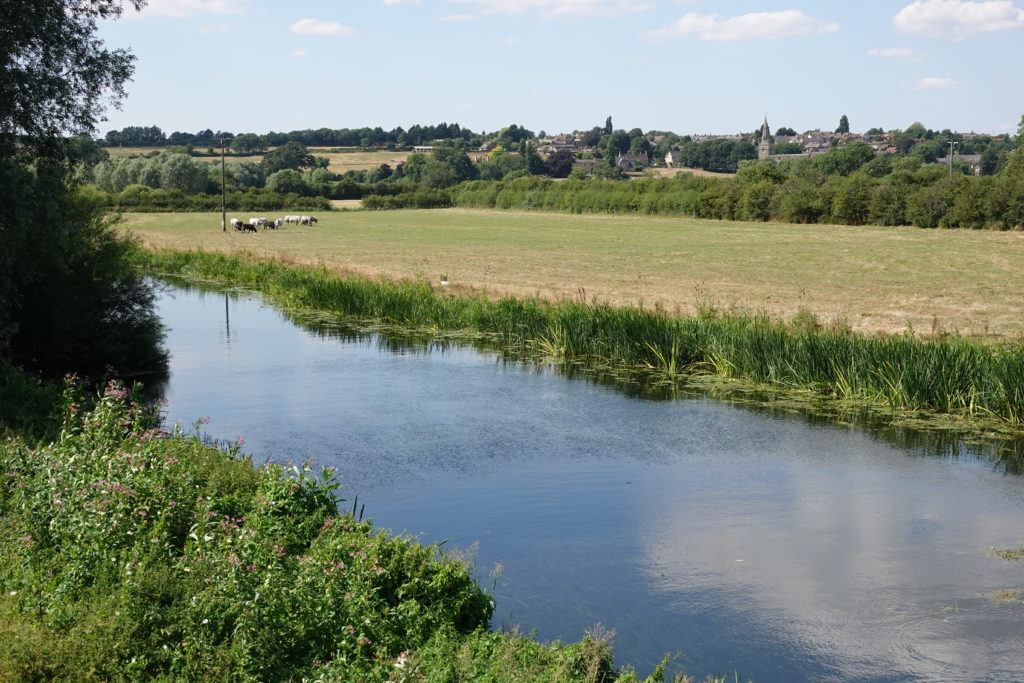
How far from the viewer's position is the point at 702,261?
5059 cm

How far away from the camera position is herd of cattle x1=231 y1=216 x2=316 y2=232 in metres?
76.3

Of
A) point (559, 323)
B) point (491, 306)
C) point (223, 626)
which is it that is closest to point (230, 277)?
point (491, 306)

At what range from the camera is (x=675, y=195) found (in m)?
101

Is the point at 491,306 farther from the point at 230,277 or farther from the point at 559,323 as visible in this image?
the point at 230,277

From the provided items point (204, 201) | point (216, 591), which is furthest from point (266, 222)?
point (216, 591)

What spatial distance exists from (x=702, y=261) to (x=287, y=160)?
136 meters

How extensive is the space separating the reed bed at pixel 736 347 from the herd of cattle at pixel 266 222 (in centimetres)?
4565

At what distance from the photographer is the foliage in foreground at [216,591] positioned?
23.2 feet

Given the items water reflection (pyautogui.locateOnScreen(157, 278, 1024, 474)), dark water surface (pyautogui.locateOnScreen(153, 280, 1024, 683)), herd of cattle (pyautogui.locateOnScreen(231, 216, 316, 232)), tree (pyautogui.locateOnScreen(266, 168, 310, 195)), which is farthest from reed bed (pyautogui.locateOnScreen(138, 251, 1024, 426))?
tree (pyautogui.locateOnScreen(266, 168, 310, 195))

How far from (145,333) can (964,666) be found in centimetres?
1874

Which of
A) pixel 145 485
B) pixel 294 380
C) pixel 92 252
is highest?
pixel 92 252

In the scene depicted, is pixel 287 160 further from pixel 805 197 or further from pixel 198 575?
pixel 198 575

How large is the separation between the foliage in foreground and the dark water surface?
1653 millimetres

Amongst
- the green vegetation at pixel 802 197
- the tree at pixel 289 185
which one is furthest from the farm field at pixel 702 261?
the tree at pixel 289 185
